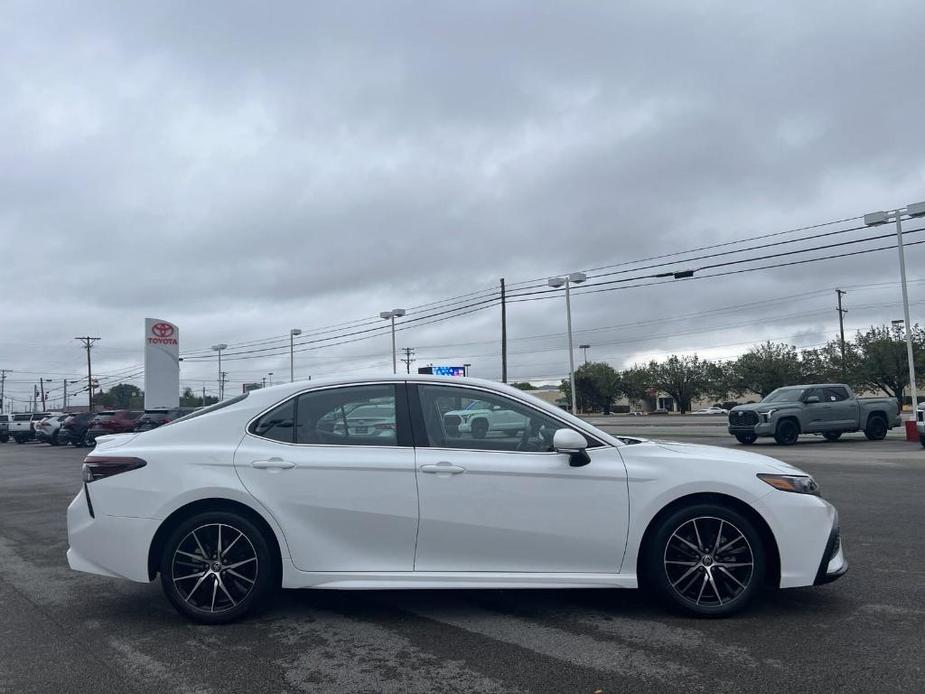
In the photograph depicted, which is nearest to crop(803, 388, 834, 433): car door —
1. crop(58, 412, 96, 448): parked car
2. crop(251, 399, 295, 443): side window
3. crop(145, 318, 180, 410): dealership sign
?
crop(251, 399, 295, 443): side window

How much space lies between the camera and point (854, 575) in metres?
5.90

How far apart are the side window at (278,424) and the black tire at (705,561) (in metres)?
2.45

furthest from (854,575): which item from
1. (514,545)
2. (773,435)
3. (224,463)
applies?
(773,435)

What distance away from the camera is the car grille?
2231cm

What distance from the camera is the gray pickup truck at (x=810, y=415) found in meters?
22.3

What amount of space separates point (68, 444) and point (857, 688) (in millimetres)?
39457

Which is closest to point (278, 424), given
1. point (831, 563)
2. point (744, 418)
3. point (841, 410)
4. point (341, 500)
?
point (341, 500)

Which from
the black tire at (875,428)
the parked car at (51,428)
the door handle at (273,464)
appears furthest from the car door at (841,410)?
the parked car at (51,428)

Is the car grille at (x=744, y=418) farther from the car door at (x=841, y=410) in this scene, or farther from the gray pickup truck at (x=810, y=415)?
the car door at (x=841, y=410)

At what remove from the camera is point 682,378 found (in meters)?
85.6

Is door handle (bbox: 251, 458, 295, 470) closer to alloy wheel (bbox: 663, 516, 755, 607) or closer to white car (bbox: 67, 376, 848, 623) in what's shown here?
white car (bbox: 67, 376, 848, 623)

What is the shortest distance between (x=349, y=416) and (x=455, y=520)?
994 millimetres

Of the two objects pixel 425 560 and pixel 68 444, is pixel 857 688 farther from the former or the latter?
pixel 68 444

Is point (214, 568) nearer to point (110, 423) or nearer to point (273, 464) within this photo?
point (273, 464)
